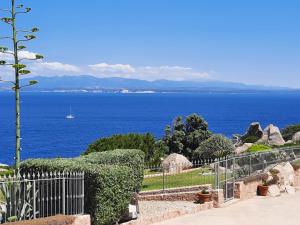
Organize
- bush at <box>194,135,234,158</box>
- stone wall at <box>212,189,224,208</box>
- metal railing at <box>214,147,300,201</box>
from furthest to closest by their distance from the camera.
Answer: bush at <box>194,135,234,158</box>
metal railing at <box>214,147,300,201</box>
stone wall at <box>212,189,224,208</box>

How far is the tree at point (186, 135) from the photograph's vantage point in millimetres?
47875

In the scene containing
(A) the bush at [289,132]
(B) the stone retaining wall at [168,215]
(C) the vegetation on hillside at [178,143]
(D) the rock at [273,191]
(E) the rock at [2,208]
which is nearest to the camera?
(E) the rock at [2,208]

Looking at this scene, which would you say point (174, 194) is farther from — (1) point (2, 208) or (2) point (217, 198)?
(1) point (2, 208)

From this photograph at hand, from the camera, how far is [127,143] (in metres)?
36.5

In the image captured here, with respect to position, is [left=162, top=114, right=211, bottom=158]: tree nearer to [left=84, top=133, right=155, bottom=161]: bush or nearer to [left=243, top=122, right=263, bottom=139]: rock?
[left=243, top=122, right=263, bottom=139]: rock

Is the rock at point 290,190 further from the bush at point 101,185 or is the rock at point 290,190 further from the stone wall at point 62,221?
the stone wall at point 62,221

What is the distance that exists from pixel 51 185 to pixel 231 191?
35.9 ft

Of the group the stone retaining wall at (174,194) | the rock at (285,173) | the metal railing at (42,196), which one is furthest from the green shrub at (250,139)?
the metal railing at (42,196)

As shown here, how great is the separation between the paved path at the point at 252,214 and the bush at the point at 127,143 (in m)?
12.7

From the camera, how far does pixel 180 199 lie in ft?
86.1

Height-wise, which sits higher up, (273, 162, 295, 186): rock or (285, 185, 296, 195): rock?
(273, 162, 295, 186): rock

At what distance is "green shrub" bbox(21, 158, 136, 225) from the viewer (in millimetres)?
17234

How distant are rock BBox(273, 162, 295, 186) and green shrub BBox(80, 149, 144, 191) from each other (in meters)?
9.12

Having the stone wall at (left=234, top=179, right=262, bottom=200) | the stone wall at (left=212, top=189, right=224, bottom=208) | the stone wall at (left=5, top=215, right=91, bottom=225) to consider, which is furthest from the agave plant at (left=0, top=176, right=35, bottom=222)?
the stone wall at (left=234, top=179, right=262, bottom=200)
